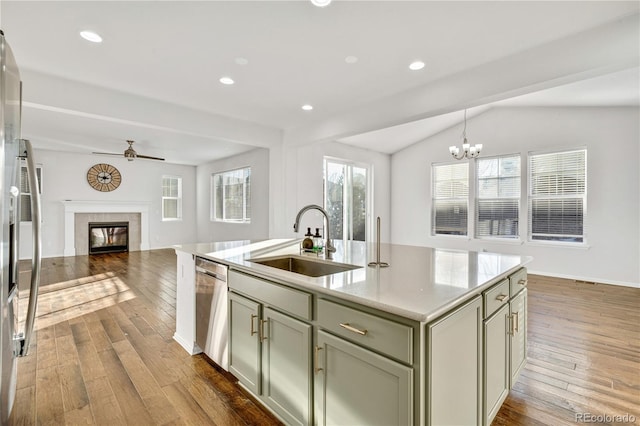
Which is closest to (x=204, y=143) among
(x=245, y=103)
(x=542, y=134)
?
(x=245, y=103)

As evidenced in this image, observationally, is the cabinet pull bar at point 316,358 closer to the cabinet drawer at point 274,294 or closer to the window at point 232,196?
the cabinet drawer at point 274,294

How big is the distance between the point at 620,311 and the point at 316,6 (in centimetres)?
469

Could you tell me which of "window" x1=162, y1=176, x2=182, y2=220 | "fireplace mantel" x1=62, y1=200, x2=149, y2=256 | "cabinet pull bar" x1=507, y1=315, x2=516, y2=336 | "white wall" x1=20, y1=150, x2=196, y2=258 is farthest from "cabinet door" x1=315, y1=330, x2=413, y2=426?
"window" x1=162, y1=176, x2=182, y2=220

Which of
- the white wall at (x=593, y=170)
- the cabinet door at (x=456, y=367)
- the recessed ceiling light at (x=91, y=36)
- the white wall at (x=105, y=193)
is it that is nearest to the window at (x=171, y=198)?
the white wall at (x=105, y=193)

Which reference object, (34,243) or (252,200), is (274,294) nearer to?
(34,243)

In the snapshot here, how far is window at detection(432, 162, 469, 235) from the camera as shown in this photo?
22.4 feet

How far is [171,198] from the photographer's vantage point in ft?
29.2

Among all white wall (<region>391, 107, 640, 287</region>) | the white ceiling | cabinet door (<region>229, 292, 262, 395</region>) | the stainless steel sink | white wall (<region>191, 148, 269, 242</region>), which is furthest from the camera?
white wall (<region>191, 148, 269, 242</region>)

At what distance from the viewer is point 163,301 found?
394 cm

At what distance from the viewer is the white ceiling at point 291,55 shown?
2283 mm

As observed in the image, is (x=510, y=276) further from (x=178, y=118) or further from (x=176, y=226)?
(x=176, y=226)

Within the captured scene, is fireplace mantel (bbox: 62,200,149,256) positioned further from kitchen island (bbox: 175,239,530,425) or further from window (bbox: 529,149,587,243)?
window (bbox: 529,149,587,243)

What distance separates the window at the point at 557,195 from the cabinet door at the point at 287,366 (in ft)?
19.8

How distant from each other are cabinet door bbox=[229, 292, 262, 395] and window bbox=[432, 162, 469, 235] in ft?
20.0
